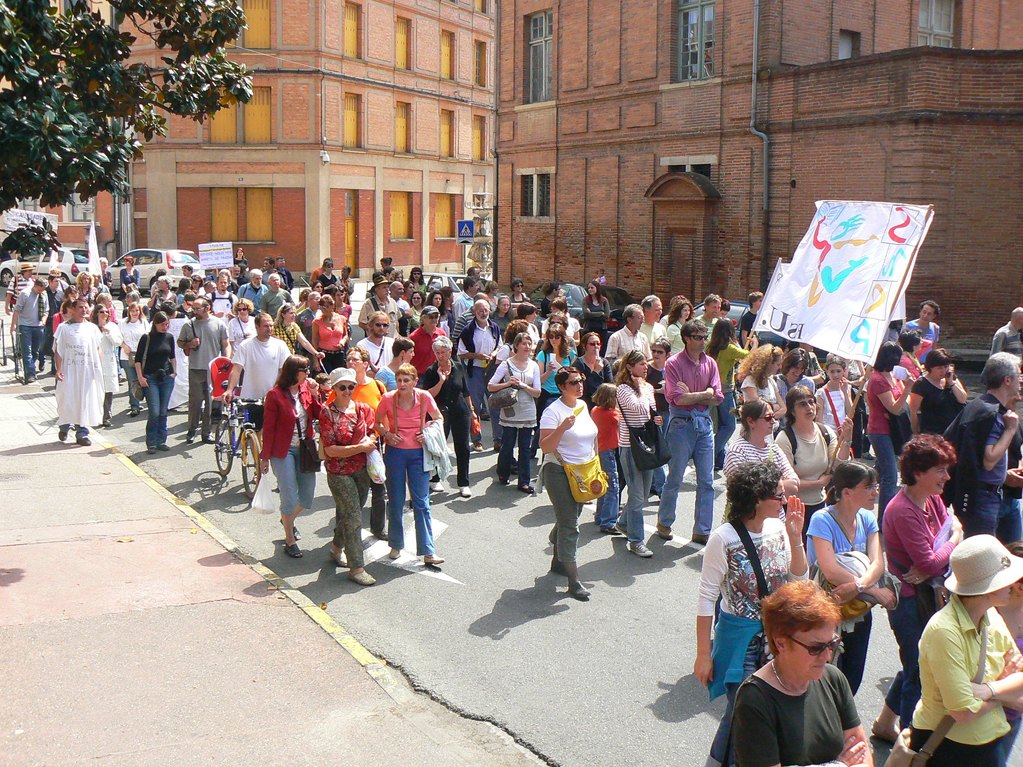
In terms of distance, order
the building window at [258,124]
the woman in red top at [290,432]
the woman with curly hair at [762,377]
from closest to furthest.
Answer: the woman in red top at [290,432]
the woman with curly hair at [762,377]
the building window at [258,124]

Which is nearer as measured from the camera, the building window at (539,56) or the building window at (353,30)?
the building window at (539,56)

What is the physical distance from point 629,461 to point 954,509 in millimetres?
2872

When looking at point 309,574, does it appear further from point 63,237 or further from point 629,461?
point 63,237

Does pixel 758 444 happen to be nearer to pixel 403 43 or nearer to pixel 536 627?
pixel 536 627

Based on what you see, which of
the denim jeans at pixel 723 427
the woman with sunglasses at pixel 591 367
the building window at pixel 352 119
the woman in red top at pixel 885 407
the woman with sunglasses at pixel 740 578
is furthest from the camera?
the building window at pixel 352 119

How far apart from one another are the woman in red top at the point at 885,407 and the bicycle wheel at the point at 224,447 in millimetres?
6847

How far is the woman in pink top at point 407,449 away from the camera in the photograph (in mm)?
9227

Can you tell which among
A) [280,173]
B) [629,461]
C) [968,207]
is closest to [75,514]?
[629,461]

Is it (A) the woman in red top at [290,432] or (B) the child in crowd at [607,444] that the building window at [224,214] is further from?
(B) the child in crowd at [607,444]

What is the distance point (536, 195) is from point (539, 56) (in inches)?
160

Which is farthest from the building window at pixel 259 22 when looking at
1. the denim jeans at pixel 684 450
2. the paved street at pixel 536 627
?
the denim jeans at pixel 684 450

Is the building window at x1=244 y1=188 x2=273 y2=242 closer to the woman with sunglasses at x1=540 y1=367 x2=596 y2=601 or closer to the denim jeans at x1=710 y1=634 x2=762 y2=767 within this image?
the woman with sunglasses at x1=540 y1=367 x2=596 y2=601

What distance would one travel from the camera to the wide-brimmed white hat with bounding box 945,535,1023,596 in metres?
4.43

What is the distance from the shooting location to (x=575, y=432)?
870 centimetres
